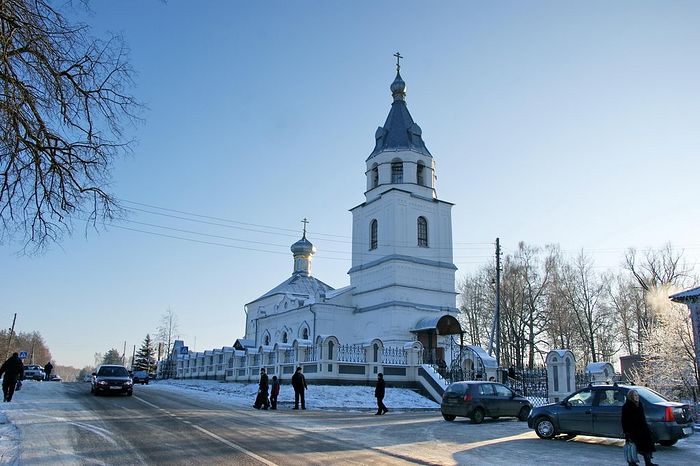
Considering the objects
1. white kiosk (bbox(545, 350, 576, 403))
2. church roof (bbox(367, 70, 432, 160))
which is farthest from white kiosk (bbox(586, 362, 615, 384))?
church roof (bbox(367, 70, 432, 160))

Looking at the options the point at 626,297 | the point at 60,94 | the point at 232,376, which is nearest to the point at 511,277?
the point at 626,297

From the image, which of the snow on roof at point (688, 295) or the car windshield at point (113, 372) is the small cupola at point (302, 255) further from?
the snow on roof at point (688, 295)

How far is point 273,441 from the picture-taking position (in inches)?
456

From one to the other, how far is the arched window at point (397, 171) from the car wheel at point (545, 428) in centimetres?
2888

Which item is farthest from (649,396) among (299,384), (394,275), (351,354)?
(394,275)

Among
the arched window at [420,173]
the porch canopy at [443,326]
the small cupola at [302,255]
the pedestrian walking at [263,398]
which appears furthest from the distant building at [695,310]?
the small cupola at [302,255]

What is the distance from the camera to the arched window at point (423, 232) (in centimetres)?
4103

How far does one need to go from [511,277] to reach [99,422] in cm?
3964

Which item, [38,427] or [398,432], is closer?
[38,427]

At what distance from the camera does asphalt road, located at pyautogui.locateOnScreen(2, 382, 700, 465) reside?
9.59 meters

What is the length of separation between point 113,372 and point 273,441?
15958mm

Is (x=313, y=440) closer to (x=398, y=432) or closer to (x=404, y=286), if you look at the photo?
(x=398, y=432)

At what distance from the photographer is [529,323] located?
4728 cm

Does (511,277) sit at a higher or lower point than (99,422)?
higher
